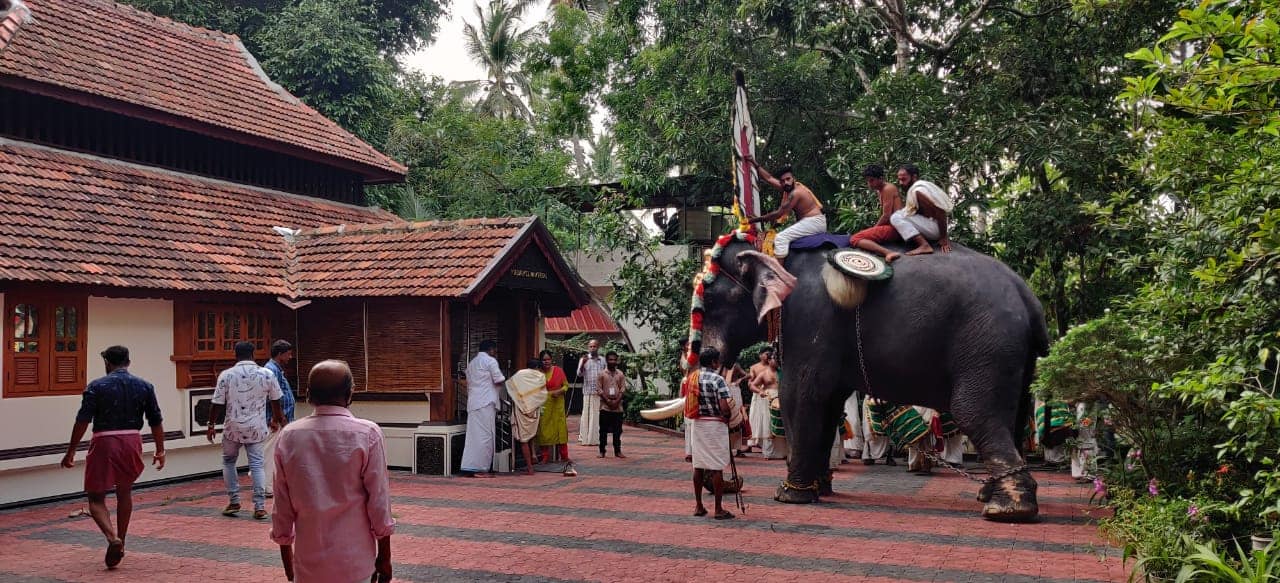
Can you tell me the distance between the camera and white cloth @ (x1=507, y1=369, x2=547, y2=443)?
1228 cm

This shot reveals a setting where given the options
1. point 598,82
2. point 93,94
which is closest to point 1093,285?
point 598,82

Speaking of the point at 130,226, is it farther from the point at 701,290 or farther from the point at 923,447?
the point at 923,447

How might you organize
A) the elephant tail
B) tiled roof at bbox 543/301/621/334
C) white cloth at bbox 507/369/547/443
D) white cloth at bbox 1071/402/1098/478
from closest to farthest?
the elephant tail < white cloth at bbox 1071/402/1098/478 < white cloth at bbox 507/369/547/443 < tiled roof at bbox 543/301/621/334

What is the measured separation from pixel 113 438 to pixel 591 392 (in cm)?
909

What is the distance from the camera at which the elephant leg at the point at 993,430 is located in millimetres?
8789

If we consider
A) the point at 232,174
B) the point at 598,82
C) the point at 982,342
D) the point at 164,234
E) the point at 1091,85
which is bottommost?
the point at 982,342

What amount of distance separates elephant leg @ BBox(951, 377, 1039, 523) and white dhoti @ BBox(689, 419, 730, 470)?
2.20 metres

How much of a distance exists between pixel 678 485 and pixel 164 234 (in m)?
6.68

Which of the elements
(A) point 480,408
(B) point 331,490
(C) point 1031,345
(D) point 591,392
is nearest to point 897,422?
(C) point 1031,345

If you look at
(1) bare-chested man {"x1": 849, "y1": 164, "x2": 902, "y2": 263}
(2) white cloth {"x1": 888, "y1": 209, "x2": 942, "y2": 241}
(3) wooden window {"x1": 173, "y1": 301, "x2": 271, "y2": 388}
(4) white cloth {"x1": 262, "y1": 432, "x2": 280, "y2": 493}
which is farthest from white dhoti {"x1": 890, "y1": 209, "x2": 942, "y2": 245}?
(3) wooden window {"x1": 173, "y1": 301, "x2": 271, "y2": 388}

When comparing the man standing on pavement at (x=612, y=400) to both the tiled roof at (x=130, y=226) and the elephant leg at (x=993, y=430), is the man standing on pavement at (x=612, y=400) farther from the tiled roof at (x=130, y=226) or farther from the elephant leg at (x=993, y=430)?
the elephant leg at (x=993, y=430)

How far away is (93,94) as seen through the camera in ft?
40.0

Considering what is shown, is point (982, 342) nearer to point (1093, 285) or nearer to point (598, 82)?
point (1093, 285)

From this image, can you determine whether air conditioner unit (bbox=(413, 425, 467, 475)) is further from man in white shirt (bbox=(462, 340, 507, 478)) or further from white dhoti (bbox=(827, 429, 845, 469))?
white dhoti (bbox=(827, 429, 845, 469))
